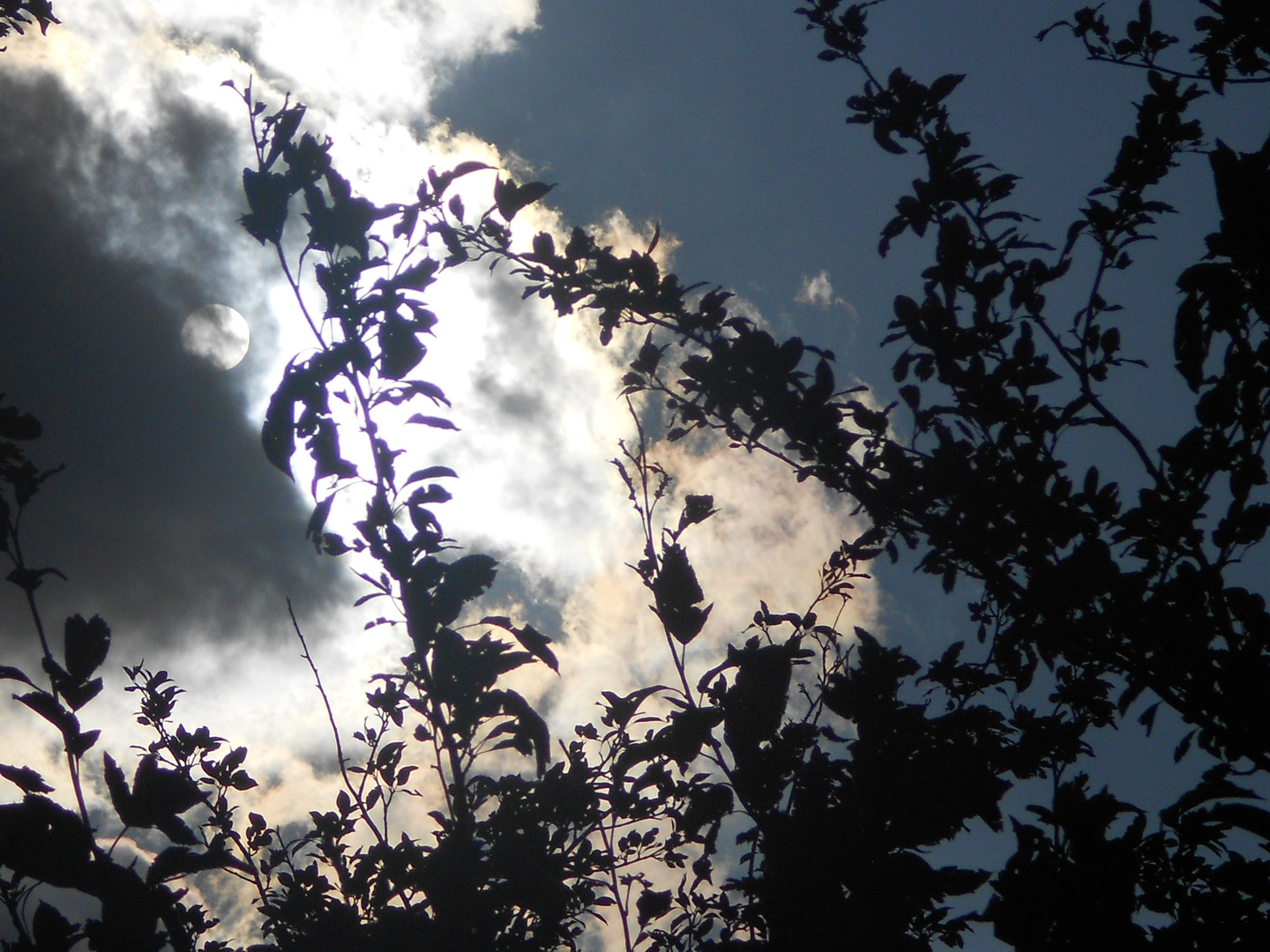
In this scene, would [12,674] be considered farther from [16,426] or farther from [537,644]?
[537,644]

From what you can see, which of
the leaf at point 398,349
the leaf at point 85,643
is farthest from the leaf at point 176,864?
the leaf at point 398,349

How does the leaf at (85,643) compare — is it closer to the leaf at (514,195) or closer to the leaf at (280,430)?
the leaf at (280,430)

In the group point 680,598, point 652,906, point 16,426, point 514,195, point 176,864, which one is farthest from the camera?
point 652,906

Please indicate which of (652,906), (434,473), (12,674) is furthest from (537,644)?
(652,906)

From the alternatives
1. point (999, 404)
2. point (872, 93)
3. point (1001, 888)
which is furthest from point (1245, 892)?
point (872, 93)

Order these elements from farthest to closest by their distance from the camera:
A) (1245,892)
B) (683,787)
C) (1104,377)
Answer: (683,787)
(1104,377)
(1245,892)

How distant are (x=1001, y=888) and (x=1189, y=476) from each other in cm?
137

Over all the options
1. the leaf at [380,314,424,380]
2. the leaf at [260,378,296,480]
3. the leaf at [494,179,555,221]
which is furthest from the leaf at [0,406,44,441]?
the leaf at [494,179,555,221]

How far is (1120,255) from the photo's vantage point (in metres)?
3.15

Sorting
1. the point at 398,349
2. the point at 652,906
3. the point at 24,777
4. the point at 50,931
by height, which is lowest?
the point at 50,931

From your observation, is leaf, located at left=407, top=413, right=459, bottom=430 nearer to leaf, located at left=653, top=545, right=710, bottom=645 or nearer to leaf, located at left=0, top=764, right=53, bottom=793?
leaf, located at left=653, top=545, right=710, bottom=645

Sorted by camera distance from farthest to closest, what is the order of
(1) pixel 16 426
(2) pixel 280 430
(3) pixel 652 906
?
(3) pixel 652 906
(2) pixel 280 430
(1) pixel 16 426

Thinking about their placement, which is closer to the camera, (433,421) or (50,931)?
(50,931)

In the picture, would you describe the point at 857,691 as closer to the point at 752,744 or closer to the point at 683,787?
the point at 752,744
